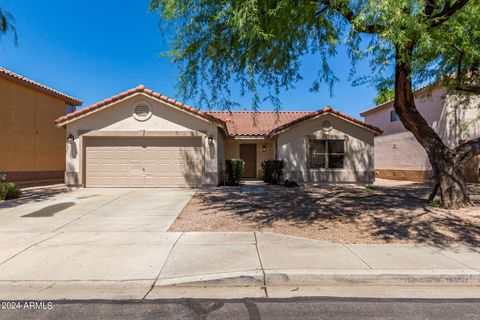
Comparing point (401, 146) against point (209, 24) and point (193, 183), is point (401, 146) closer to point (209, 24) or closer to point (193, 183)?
point (193, 183)

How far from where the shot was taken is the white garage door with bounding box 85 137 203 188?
13.6 m

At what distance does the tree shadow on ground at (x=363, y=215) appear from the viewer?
20.1ft

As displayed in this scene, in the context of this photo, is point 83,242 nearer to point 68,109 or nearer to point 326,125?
point 326,125

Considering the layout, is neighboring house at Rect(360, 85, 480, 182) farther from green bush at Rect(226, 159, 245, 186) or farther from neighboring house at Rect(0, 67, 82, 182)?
neighboring house at Rect(0, 67, 82, 182)

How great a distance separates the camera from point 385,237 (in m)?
5.95

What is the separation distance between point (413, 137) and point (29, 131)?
2247 centimetres

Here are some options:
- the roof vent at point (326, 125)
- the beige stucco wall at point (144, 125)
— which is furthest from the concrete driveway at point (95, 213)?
the roof vent at point (326, 125)

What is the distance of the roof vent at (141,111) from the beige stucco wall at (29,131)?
689 cm

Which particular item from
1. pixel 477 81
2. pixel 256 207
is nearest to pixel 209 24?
pixel 256 207

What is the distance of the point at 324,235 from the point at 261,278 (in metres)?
2.55

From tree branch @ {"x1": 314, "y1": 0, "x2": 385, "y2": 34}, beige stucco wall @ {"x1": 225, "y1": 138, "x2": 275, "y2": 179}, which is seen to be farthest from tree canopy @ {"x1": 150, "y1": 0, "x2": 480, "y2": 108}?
beige stucco wall @ {"x1": 225, "y1": 138, "x2": 275, "y2": 179}

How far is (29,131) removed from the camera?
15.9 m

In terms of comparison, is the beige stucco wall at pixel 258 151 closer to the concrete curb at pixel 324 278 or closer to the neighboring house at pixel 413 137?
the neighboring house at pixel 413 137

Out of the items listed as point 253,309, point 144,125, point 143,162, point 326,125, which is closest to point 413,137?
point 326,125
